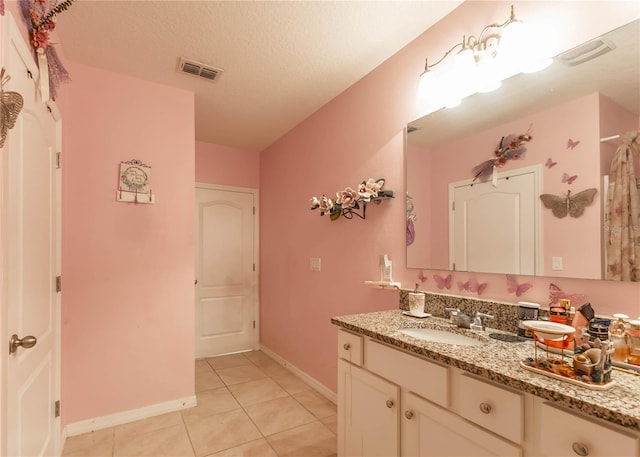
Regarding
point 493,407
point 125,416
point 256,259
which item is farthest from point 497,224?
point 256,259

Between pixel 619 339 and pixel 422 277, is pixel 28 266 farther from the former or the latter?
pixel 619 339

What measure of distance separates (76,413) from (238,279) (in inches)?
80.4

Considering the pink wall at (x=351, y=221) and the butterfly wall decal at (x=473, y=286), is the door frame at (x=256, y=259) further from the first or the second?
the butterfly wall decal at (x=473, y=286)

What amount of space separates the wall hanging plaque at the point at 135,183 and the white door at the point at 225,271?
4.29 ft

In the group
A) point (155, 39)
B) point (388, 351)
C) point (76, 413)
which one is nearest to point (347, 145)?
point (155, 39)

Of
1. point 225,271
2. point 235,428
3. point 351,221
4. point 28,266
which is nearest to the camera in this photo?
point 28,266

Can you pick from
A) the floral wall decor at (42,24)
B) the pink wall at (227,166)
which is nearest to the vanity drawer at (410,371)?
the floral wall decor at (42,24)

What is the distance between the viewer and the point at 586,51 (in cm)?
131

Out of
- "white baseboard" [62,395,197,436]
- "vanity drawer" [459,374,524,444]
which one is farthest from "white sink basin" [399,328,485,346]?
"white baseboard" [62,395,197,436]

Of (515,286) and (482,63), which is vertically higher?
(482,63)

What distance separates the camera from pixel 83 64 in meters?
2.34

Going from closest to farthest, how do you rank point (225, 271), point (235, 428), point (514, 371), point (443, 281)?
point (514, 371) < point (443, 281) < point (235, 428) < point (225, 271)

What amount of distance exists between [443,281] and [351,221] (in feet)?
3.05

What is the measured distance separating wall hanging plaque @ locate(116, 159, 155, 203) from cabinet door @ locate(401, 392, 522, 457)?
229 cm
